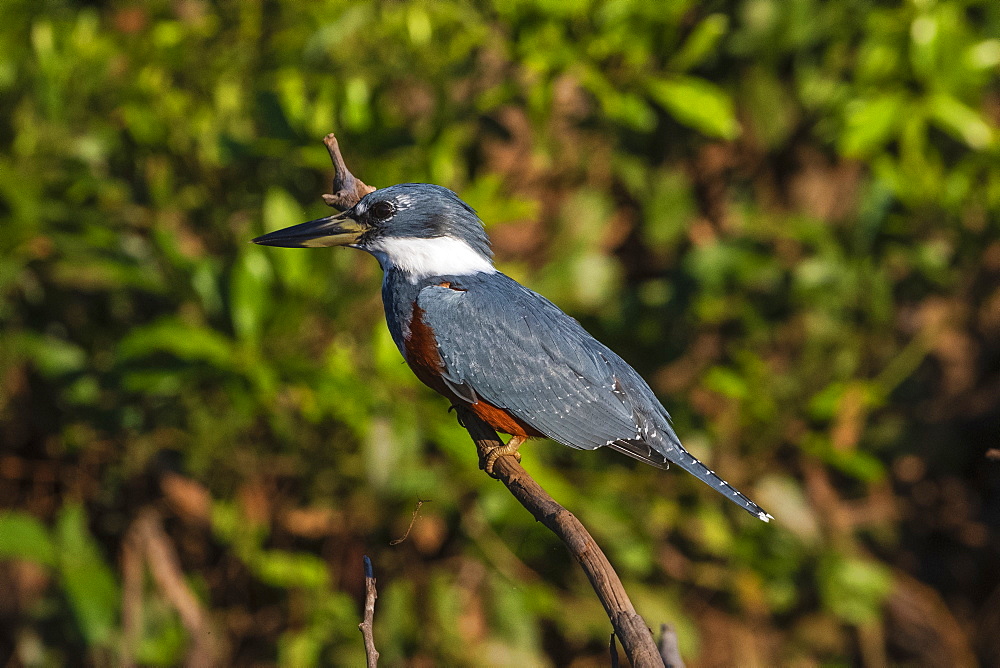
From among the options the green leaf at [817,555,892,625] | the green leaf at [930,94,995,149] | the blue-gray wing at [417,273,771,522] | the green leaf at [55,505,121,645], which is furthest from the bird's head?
the green leaf at [817,555,892,625]

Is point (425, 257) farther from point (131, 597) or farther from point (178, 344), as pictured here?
point (131, 597)

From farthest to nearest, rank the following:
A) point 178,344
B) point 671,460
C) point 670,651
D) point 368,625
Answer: point 178,344 < point 671,460 < point 670,651 < point 368,625

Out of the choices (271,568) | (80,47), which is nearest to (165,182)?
(80,47)

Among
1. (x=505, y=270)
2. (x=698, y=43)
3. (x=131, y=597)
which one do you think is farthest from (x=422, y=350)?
(x=131, y=597)

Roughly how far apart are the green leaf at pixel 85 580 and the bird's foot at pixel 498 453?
147cm

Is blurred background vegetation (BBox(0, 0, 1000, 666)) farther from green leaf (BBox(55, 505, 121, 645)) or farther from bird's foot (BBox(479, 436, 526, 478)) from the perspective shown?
bird's foot (BBox(479, 436, 526, 478))

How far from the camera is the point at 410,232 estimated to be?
2.36 m

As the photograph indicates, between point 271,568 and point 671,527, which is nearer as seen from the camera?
point 271,568

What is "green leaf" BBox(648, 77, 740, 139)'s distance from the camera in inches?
122

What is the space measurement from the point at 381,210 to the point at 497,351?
45cm

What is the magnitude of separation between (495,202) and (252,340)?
2.91ft

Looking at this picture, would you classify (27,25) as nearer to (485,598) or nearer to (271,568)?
(271,568)

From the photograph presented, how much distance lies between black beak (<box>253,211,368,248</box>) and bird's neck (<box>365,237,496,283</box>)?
0.07 meters

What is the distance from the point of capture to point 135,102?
133 inches
